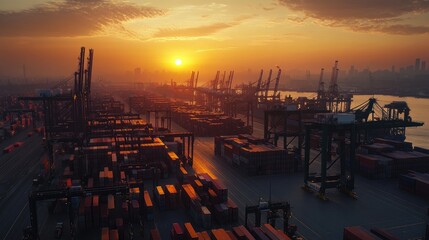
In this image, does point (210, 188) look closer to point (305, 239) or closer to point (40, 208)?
point (305, 239)

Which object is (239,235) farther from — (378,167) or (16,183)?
(16,183)

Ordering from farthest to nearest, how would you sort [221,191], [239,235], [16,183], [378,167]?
[378,167] → [16,183] → [221,191] → [239,235]

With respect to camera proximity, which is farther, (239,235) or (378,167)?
(378,167)

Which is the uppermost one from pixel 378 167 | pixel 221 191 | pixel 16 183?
pixel 378 167

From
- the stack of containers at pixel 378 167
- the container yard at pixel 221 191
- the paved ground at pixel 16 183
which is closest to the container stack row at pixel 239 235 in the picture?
the container yard at pixel 221 191

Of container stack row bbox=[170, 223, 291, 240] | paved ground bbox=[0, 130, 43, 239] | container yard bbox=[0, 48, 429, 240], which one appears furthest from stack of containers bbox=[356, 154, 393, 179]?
paved ground bbox=[0, 130, 43, 239]

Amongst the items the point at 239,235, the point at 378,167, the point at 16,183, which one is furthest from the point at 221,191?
the point at 16,183

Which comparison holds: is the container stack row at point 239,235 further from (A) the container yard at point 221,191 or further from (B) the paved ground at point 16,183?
(B) the paved ground at point 16,183

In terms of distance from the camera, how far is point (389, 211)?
30.8 meters

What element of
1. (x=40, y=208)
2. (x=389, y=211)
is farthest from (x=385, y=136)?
(x=40, y=208)

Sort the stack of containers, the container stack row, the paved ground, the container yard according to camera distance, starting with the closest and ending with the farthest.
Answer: the container stack row, the container yard, the paved ground, the stack of containers

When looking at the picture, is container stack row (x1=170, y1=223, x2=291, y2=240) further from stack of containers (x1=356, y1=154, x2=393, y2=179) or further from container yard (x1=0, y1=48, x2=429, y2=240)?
stack of containers (x1=356, y1=154, x2=393, y2=179)


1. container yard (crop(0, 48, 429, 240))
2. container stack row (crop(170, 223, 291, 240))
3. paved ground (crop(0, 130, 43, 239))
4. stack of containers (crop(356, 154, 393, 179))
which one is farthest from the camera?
stack of containers (crop(356, 154, 393, 179))

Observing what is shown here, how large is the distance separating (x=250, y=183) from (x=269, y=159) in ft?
18.5
